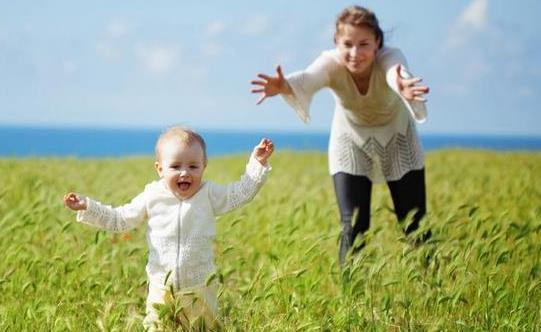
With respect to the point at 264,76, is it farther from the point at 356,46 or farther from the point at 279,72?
the point at 356,46

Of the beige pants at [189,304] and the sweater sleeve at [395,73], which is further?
the sweater sleeve at [395,73]

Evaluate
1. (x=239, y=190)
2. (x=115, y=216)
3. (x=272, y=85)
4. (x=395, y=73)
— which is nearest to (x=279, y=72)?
(x=272, y=85)

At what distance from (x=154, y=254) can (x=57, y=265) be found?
3.54 feet

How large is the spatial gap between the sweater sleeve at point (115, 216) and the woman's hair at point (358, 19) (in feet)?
6.51

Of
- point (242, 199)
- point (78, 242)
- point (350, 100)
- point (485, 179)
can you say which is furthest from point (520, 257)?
point (485, 179)

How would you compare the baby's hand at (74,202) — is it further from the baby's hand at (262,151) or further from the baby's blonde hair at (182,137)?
the baby's hand at (262,151)

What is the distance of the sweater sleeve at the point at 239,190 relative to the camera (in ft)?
13.3

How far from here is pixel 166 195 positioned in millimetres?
4035

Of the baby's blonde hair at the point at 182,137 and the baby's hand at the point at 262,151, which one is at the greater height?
the baby's blonde hair at the point at 182,137

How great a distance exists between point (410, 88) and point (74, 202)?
7.22ft

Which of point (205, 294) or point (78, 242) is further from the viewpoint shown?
point (78, 242)

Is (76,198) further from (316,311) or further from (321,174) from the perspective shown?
(321,174)

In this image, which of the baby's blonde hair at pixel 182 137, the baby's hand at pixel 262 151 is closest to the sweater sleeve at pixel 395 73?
the baby's hand at pixel 262 151

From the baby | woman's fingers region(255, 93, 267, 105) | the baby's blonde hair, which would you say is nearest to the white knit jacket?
the baby
